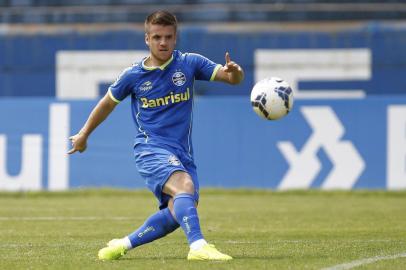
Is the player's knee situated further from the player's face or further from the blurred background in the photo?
the blurred background

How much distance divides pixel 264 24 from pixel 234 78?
1722 centimetres

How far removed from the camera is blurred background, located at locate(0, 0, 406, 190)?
17.9 metres

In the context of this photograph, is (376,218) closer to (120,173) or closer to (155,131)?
(155,131)

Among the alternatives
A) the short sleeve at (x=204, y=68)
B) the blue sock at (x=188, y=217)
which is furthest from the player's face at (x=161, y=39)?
the blue sock at (x=188, y=217)

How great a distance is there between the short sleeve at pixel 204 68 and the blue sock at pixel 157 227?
3.68 feet

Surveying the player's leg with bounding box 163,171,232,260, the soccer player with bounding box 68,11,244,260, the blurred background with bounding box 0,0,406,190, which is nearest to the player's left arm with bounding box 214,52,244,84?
the soccer player with bounding box 68,11,244,260

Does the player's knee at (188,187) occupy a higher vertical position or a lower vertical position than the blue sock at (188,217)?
higher

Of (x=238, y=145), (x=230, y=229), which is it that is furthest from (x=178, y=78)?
(x=238, y=145)

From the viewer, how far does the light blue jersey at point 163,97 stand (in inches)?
313

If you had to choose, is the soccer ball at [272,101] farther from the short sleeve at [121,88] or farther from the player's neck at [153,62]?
the short sleeve at [121,88]

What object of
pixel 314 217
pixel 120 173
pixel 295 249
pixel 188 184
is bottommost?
pixel 120 173

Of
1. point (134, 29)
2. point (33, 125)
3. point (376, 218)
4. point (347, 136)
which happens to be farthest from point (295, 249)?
point (134, 29)

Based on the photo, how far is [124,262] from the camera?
25.4 feet

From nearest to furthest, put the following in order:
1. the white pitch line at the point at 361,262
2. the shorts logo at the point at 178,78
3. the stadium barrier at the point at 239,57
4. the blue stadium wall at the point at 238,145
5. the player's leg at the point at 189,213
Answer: the white pitch line at the point at 361,262
the player's leg at the point at 189,213
the shorts logo at the point at 178,78
the blue stadium wall at the point at 238,145
the stadium barrier at the point at 239,57
